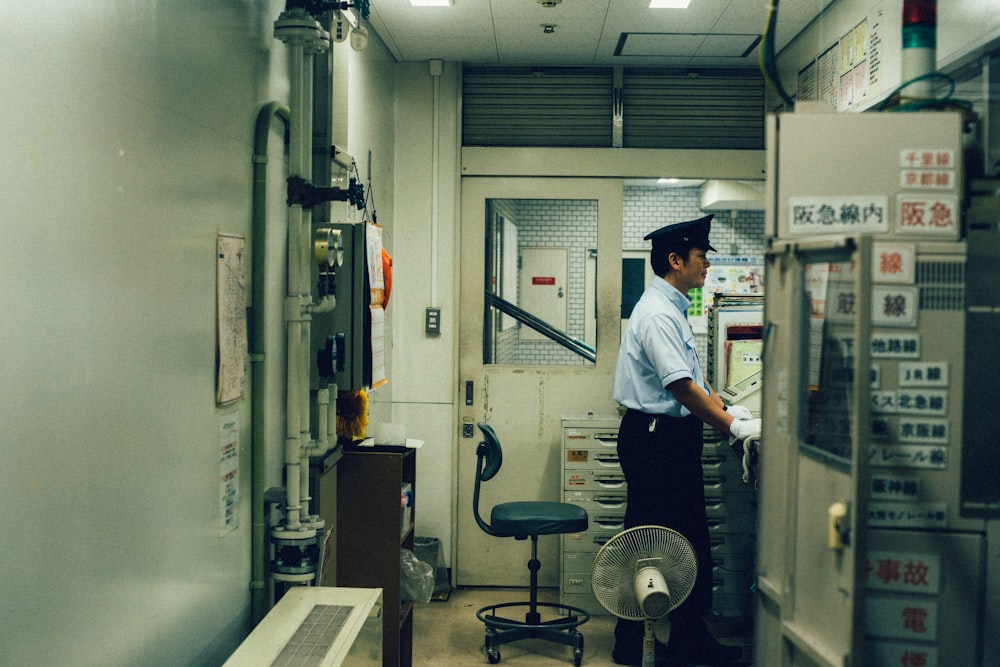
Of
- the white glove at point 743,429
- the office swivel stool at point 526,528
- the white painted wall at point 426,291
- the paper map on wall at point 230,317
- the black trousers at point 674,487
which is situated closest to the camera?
the paper map on wall at point 230,317

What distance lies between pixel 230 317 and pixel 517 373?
2.47 meters

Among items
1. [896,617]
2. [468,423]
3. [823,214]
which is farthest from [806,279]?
[468,423]

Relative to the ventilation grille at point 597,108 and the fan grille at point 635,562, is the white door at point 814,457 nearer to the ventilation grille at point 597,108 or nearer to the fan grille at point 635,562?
the fan grille at point 635,562

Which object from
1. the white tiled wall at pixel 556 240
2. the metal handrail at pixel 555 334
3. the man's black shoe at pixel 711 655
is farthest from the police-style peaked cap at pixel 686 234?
the man's black shoe at pixel 711 655

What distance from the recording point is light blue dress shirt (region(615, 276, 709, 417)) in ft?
11.0

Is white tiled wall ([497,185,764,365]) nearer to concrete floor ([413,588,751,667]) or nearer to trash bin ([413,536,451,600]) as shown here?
trash bin ([413,536,451,600])

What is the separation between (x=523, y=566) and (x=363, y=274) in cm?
244

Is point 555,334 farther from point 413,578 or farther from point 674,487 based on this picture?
point 413,578

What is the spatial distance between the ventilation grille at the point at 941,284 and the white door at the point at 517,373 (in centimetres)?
299

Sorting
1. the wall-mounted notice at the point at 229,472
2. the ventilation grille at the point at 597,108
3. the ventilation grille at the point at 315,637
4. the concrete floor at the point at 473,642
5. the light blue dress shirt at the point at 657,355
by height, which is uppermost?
the ventilation grille at the point at 597,108

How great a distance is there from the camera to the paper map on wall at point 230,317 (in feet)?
7.48

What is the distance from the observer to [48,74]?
1.50m

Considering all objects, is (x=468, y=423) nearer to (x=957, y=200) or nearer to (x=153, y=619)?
(x=153, y=619)

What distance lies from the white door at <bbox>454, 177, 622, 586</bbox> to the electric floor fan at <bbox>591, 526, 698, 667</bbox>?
2.00 meters
